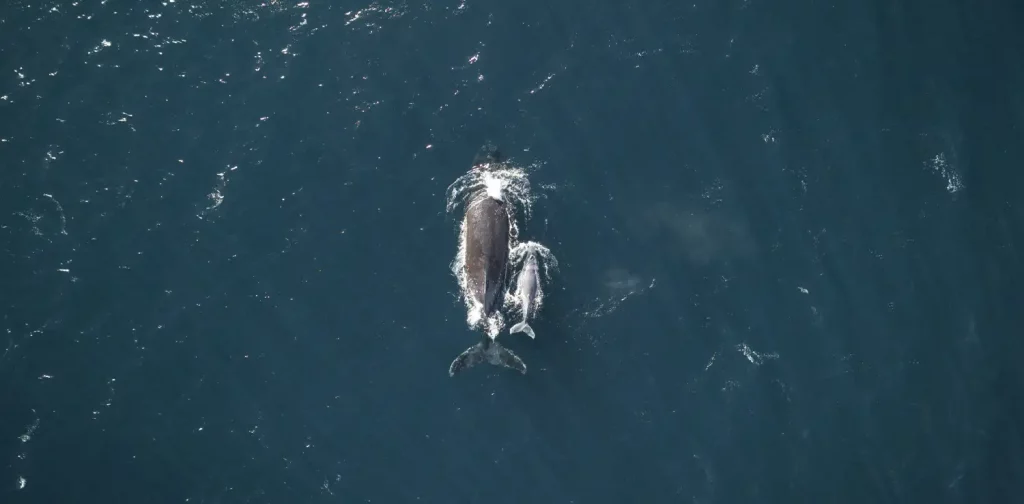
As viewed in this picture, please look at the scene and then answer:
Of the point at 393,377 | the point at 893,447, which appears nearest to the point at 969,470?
the point at 893,447

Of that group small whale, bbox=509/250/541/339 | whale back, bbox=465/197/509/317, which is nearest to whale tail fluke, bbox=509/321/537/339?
small whale, bbox=509/250/541/339

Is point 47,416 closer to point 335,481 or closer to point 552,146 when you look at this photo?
point 335,481

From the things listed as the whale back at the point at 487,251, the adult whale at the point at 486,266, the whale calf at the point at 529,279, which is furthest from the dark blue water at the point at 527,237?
the whale back at the point at 487,251

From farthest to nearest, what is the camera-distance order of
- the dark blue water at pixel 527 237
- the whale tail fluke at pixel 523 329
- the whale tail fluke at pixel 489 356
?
the whale tail fluke at pixel 489 356, the dark blue water at pixel 527 237, the whale tail fluke at pixel 523 329

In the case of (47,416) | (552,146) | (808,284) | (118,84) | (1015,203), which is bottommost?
(47,416)

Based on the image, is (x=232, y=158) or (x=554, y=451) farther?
(x=232, y=158)

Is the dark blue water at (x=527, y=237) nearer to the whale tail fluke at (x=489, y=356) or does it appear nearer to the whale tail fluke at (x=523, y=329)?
the whale tail fluke at (x=489, y=356)

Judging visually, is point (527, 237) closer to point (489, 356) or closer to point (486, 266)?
point (486, 266)
